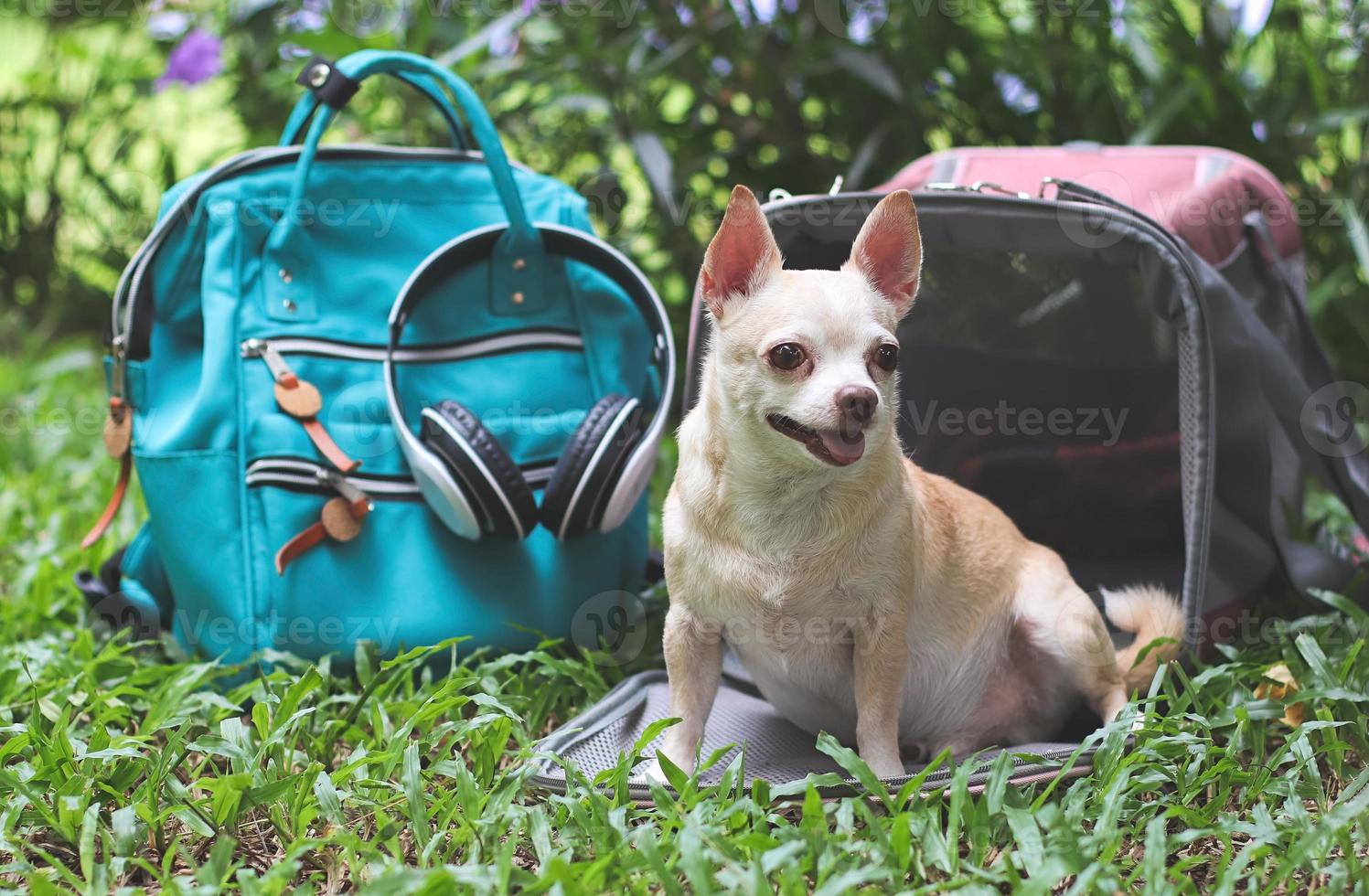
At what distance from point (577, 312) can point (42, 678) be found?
130 centimetres

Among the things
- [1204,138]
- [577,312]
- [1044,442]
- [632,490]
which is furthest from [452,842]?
[1204,138]

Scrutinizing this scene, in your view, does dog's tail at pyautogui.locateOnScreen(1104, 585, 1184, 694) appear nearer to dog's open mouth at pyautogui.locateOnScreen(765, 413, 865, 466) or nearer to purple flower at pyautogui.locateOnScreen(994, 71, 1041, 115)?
dog's open mouth at pyautogui.locateOnScreen(765, 413, 865, 466)

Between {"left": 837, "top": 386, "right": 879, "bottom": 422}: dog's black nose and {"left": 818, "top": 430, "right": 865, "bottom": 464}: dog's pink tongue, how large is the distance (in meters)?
0.07

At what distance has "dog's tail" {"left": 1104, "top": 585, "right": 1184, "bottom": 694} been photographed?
2.20m

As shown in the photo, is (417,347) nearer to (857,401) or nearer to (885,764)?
(857,401)

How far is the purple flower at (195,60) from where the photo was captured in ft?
14.2

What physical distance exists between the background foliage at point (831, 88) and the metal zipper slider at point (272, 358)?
1.15 meters

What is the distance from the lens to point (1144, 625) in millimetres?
2273

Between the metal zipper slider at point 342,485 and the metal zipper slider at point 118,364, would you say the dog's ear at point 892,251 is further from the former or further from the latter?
the metal zipper slider at point 118,364

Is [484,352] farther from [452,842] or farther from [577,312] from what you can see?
[452,842]

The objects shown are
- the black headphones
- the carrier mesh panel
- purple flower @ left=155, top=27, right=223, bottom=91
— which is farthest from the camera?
purple flower @ left=155, top=27, right=223, bottom=91

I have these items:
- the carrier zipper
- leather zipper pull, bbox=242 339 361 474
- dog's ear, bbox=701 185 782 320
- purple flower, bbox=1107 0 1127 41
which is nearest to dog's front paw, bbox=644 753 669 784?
dog's ear, bbox=701 185 782 320

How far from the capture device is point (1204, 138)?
3596 mm

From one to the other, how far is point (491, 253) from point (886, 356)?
3.47 feet
